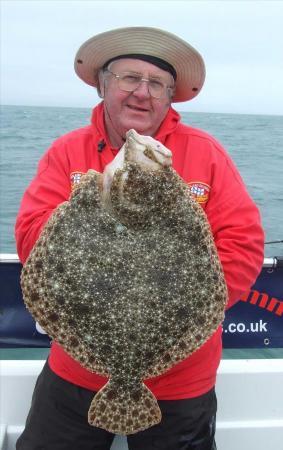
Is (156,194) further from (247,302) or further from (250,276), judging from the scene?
(247,302)

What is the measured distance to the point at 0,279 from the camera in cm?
385

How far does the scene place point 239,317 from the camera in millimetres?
4016

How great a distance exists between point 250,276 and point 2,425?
2020 mm

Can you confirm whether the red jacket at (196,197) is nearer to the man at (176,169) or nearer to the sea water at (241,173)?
the man at (176,169)

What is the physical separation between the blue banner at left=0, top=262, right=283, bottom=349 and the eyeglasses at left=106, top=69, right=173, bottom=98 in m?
1.74

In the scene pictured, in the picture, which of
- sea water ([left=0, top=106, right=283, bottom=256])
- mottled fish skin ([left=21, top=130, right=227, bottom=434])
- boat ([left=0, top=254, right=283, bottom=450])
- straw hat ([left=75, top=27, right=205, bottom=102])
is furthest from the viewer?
sea water ([left=0, top=106, right=283, bottom=256])

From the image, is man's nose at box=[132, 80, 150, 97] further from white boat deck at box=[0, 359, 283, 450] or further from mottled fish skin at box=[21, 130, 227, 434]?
white boat deck at box=[0, 359, 283, 450]

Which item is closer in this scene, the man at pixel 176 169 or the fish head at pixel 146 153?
the fish head at pixel 146 153

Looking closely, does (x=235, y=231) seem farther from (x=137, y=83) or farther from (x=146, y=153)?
(x=137, y=83)

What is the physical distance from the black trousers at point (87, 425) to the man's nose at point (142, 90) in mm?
1504

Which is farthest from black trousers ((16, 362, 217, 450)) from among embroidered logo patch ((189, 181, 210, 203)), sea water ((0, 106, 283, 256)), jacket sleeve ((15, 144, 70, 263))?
sea water ((0, 106, 283, 256))

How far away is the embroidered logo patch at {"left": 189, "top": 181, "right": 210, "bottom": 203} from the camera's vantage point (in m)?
2.60

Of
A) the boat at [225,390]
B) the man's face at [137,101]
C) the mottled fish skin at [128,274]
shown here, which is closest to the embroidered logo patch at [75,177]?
the man's face at [137,101]

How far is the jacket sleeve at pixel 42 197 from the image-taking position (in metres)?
2.34
